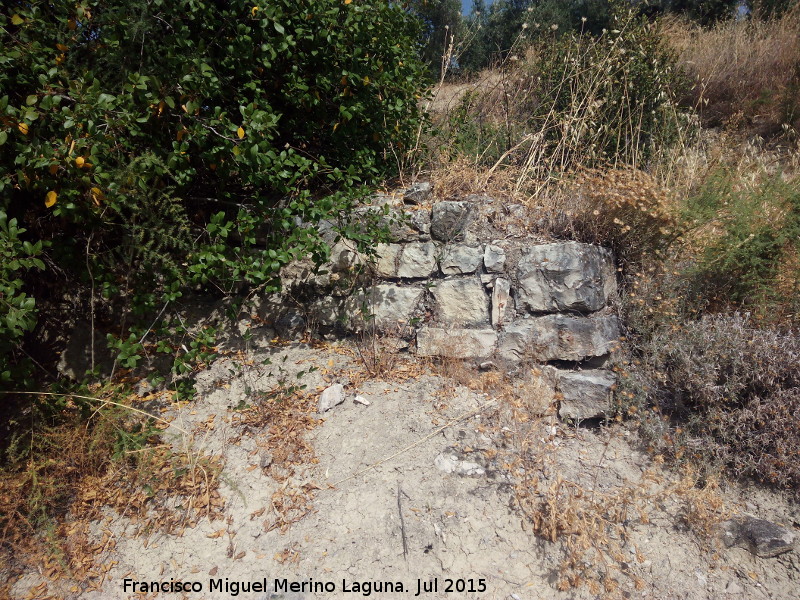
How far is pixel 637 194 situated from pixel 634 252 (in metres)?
0.45

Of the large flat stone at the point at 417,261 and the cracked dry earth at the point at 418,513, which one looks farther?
the large flat stone at the point at 417,261

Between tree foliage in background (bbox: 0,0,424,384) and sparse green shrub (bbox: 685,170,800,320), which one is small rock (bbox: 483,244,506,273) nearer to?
tree foliage in background (bbox: 0,0,424,384)

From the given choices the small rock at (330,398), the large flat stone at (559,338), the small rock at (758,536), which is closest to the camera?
the small rock at (758,536)

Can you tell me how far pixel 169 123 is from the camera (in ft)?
9.77

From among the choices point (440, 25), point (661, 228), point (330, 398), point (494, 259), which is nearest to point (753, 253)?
point (661, 228)

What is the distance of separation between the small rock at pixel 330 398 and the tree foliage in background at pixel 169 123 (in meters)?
0.84

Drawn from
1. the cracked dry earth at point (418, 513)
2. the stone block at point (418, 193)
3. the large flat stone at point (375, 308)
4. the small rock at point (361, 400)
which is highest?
the stone block at point (418, 193)

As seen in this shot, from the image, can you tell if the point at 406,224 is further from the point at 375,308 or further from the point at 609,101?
the point at 609,101

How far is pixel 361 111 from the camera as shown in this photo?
3641 mm

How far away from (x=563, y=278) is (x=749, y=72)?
536cm

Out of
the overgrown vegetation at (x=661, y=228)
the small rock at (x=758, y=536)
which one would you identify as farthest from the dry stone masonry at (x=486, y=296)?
the small rock at (x=758, y=536)

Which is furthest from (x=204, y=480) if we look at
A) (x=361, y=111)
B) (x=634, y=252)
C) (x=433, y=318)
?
(x=634, y=252)

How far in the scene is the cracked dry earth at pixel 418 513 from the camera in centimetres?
234

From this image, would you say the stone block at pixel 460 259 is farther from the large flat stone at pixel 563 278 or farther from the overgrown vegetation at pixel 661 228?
the overgrown vegetation at pixel 661 228
